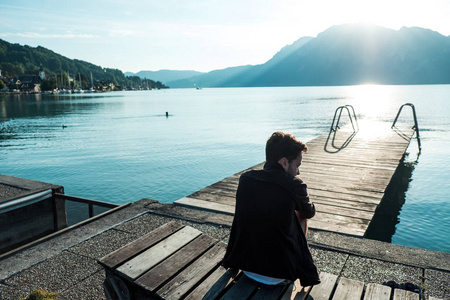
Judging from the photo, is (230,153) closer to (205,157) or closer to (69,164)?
(205,157)

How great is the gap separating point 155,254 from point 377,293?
2.21 m

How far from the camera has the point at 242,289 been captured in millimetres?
3057

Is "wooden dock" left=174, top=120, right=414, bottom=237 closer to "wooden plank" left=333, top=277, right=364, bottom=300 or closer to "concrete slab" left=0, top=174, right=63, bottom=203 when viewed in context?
"wooden plank" left=333, top=277, right=364, bottom=300

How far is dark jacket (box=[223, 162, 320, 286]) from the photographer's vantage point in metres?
3.02

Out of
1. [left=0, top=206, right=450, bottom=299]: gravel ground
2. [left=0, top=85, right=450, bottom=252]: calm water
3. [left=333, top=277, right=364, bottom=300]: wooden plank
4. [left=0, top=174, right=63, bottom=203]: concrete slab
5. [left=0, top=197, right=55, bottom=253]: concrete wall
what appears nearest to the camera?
[left=333, top=277, right=364, bottom=300]: wooden plank

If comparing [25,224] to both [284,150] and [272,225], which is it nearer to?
[272,225]

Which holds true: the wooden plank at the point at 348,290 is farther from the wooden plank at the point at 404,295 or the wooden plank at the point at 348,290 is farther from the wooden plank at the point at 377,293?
the wooden plank at the point at 404,295

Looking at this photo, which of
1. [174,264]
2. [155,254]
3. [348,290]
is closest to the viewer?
[348,290]

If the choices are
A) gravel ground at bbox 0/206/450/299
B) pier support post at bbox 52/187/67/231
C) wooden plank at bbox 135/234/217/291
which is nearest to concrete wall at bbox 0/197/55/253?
pier support post at bbox 52/187/67/231

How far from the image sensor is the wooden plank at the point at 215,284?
3.05 metres

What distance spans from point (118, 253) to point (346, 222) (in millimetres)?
4628

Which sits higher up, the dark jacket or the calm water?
the dark jacket

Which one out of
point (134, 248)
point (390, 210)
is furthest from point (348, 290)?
point (390, 210)

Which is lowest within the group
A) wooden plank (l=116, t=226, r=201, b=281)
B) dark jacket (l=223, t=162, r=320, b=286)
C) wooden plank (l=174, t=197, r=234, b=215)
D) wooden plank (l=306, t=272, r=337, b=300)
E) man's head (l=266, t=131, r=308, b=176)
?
wooden plank (l=174, t=197, r=234, b=215)
